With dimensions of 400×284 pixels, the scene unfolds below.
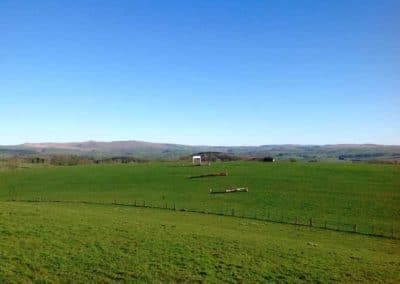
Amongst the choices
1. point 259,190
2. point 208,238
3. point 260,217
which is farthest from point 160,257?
point 259,190

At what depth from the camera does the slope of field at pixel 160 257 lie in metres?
19.5

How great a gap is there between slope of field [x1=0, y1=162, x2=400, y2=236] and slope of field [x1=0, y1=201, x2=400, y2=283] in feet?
61.6

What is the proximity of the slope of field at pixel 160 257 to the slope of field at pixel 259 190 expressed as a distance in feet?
61.6

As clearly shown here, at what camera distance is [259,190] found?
226 feet

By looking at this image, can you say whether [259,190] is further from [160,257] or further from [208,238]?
[160,257]

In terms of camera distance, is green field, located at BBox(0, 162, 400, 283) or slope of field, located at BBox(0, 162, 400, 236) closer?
green field, located at BBox(0, 162, 400, 283)

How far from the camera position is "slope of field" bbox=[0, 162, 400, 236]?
1986 inches

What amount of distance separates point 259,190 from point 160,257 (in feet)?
158

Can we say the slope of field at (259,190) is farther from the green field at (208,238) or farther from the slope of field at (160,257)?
the slope of field at (160,257)

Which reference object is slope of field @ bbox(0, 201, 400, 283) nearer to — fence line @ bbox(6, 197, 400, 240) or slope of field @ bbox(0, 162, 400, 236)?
fence line @ bbox(6, 197, 400, 240)

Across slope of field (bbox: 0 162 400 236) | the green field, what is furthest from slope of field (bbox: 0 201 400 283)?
slope of field (bbox: 0 162 400 236)

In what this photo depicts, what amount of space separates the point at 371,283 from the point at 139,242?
42.6ft

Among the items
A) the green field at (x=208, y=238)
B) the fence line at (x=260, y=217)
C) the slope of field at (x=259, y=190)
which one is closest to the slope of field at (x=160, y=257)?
the green field at (x=208, y=238)

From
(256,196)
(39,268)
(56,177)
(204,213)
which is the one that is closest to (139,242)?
(39,268)
